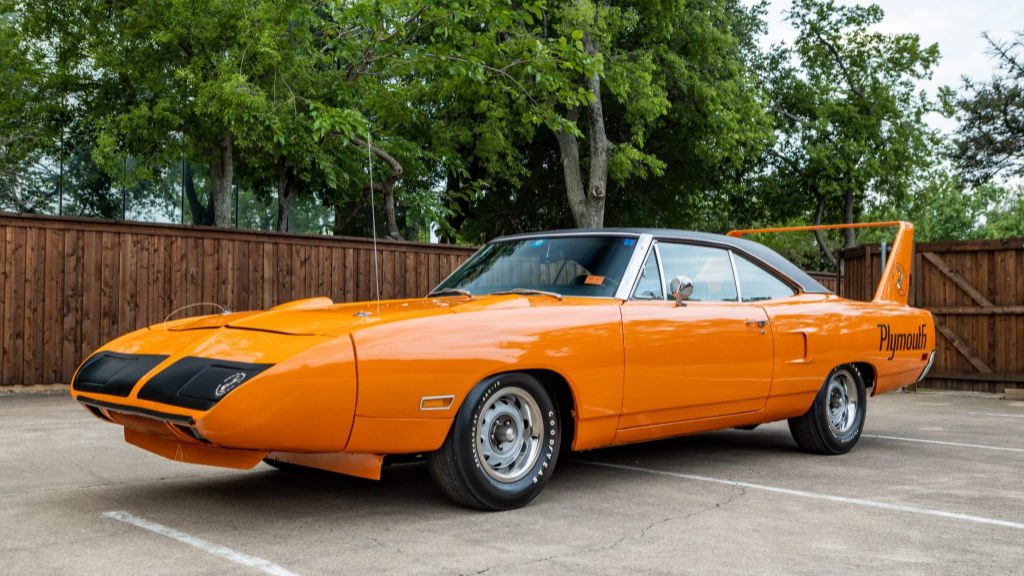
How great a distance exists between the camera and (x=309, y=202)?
69.7 ft

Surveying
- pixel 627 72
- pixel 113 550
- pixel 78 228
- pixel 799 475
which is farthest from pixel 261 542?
pixel 627 72

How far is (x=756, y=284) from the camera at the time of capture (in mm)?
6383

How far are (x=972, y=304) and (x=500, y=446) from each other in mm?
10859

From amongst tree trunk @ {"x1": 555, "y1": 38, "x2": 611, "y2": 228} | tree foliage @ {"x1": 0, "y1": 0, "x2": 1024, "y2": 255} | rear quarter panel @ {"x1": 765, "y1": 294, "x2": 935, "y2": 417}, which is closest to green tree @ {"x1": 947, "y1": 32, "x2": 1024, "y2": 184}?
tree foliage @ {"x1": 0, "y1": 0, "x2": 1024, "y2": 255}

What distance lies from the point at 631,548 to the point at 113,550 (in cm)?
214

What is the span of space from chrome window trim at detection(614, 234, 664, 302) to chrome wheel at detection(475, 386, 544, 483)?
956 mm

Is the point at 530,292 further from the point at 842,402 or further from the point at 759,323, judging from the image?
the point at 842,402

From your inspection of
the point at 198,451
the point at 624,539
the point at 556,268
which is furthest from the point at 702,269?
the point at 198,451

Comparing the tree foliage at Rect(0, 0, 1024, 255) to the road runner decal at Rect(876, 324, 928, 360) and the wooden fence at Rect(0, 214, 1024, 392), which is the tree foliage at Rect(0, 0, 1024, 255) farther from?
the road runner decal at Rect(876, 324, 928, 360)

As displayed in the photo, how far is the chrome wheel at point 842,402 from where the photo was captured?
6801 millimetres

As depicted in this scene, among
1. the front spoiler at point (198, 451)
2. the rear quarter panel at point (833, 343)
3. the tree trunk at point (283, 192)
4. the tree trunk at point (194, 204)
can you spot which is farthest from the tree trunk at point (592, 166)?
the front spoiler at point (198, 451)

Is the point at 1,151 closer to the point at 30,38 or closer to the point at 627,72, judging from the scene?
the point at 30,38

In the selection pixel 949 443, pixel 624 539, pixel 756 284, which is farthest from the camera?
pixel 949 443

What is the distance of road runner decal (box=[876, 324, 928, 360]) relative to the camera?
279 inches
